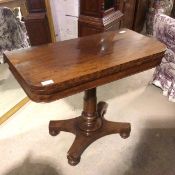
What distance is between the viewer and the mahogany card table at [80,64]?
922mm

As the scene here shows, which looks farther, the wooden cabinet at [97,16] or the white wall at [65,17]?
the wooden cabinet at [97,16]

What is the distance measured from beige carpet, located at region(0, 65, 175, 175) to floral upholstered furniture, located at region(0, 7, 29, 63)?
564 mm

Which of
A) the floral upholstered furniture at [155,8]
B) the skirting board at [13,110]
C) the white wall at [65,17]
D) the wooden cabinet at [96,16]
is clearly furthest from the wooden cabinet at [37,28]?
the floral upholstered furniture at [155,8]

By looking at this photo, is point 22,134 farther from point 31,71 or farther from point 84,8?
point 84,8

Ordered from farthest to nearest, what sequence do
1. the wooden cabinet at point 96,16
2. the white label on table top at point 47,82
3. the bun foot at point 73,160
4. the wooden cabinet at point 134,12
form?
the wooden cabinet at point 134,12 → the wooden cabinet at point 96,16 → the bun foot at point 73,160 → the white label on table top at point 47,82

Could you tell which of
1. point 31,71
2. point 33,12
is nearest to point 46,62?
point 31,71

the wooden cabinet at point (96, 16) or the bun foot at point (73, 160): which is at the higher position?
the wooden cabinet at point (96, 16)

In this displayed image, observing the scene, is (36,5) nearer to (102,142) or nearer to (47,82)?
(47,82)

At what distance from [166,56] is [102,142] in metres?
1.05

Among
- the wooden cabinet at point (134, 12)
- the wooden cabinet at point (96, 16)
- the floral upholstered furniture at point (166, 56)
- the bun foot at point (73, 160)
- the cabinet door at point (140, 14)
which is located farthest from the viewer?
the cabinet door at point (140, 14)

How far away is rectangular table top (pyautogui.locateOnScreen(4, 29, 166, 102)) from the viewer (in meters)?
0.92

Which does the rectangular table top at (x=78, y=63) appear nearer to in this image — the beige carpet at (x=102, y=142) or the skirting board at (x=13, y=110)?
the beige carpet at (x=102, y=142)

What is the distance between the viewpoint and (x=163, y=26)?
71.1 inches

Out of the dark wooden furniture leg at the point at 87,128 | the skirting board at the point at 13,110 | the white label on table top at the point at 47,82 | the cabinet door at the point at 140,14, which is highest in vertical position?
the white label on table top at the point at 47,82
